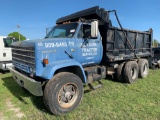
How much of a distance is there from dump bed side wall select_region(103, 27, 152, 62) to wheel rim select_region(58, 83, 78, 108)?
2310 millimetres

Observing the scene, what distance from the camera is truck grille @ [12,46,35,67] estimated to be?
168 inches

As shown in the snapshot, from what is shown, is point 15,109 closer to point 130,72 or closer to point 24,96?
point 24,96

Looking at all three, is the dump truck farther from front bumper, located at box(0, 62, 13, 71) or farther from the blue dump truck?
the blue dump truck

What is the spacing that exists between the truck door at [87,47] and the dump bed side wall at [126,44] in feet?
2.00

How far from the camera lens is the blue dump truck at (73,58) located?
4.17m

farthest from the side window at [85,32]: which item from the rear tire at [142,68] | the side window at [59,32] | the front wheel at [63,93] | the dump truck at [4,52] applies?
the dump truck at [4,52]

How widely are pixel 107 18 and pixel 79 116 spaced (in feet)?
12.7

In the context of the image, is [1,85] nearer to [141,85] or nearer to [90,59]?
[90,59]

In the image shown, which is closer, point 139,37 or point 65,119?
point 65,119

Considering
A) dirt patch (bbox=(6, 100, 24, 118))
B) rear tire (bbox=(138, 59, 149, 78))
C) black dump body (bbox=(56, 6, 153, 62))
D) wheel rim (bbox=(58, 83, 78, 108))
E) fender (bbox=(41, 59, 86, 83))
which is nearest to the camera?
fender (bbox=(41, 59, 86, 83))

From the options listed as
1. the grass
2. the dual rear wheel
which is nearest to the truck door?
the grass

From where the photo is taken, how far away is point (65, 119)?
13.4 feet

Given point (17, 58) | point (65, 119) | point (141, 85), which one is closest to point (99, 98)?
point (65, 119)

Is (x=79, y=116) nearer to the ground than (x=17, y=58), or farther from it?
nearer to the ground
